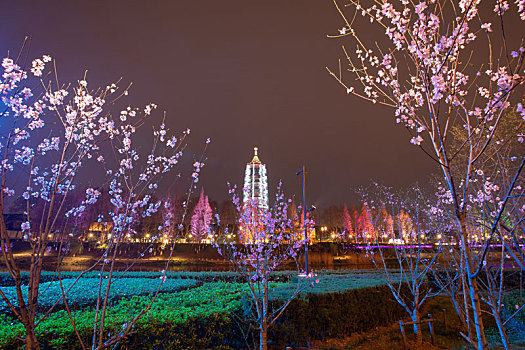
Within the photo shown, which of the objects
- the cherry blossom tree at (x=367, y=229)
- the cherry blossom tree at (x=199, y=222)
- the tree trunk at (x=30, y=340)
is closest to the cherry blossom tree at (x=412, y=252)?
the cherry blossom tree at (x=367, y=229)

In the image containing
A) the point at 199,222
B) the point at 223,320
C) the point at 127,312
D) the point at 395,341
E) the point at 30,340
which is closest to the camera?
the point at 30,340

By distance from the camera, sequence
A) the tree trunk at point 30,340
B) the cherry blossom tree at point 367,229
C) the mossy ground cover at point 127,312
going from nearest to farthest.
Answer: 1. the tree trunk at point 30,340
2. the mossy ground cover at point 127,312
3. the cherry blossom tree at point 367,229

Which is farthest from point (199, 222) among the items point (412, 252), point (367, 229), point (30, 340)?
point (30, 340)

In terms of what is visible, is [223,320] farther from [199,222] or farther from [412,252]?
[199,222]

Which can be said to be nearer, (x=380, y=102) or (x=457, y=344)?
(x=380, y=102)

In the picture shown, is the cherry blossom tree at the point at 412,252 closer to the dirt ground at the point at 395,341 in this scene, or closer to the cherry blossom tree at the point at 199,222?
the dirt ground at the point at 395,341

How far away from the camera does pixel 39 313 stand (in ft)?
27.6

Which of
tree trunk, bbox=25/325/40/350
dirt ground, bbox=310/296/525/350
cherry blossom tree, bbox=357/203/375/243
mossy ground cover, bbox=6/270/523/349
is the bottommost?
dirt ground, bbox=310/296/525/350

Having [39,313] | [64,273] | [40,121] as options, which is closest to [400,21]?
[40,121]

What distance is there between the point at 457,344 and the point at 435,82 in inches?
373

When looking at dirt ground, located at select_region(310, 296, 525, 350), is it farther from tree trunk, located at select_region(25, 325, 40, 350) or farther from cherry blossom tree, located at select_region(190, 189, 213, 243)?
cherry blossom tree, located at select_region(190, 189, 213, 243)

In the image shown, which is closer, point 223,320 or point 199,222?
point 223,320

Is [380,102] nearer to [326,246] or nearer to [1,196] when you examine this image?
[1,196]

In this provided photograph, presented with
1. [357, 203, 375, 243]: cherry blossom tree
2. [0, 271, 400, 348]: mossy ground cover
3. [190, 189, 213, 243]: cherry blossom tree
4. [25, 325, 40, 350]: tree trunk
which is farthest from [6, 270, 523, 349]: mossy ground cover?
[190, 189, 213, 243]: cherry blossom tree
